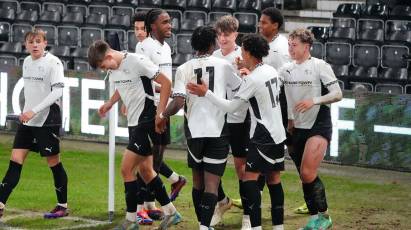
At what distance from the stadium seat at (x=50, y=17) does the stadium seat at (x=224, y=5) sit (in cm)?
350

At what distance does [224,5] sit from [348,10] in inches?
107

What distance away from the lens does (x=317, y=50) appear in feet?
66.1

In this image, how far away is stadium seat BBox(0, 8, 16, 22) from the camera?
24.1 metres

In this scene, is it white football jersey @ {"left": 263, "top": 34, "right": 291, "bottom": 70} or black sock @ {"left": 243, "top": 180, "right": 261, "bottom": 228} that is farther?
white football jersey @ {"left": 263, "top": 34, "right": 291, "bottom": 70}

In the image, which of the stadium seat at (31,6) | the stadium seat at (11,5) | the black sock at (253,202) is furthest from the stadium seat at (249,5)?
the black sock at (253,202)

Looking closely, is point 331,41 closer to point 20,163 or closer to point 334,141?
point 334,141

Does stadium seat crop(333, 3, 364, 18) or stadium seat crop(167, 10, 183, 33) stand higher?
stadium seat crop(333, 3, 364, 18)

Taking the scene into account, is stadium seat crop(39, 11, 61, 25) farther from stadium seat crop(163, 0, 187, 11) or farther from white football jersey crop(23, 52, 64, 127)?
white football jersey crop(23, 52, 64, 127)

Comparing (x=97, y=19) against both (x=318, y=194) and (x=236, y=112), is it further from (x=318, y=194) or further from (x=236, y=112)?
(x=318, y=194)

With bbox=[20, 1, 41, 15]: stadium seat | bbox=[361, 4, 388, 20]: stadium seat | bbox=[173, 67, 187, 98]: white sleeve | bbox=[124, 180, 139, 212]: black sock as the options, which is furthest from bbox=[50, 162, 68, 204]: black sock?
bbox=[20, 1, 41, 15]: stadium seat

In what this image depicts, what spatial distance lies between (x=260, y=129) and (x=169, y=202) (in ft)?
5.22

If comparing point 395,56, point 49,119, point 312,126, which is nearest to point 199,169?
point 312,126

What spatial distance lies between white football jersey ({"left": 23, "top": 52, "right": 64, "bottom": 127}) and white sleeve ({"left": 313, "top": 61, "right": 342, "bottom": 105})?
2.96m

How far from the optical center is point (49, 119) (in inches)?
478
